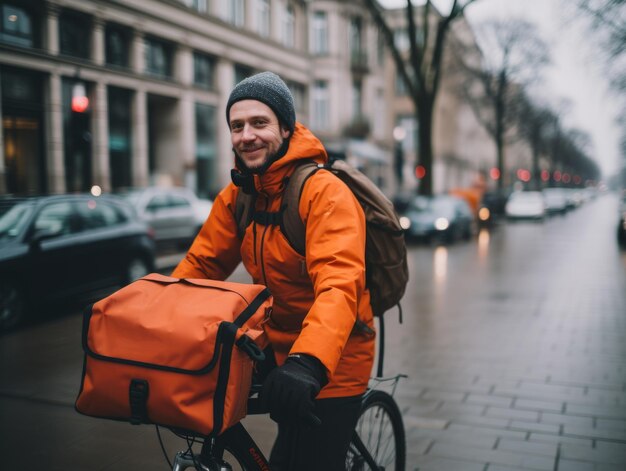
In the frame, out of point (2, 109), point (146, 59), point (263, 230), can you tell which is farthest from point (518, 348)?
point (146, 59)

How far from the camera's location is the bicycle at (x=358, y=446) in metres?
2.14

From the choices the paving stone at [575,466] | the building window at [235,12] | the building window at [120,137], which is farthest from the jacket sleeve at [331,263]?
the building window at [235,12]

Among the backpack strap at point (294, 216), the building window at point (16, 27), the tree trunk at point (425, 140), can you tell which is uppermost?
the building window at point (16, 27)

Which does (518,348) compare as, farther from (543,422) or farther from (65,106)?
(65,106)

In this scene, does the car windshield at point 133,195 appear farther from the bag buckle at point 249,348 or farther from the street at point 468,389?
the bag buckle at point 249,348

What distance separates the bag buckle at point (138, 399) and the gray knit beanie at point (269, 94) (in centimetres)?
102

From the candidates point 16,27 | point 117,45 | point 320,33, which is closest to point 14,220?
point 16,27

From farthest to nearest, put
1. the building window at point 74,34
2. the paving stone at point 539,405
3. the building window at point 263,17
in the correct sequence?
the building window at point 263,17, the building window at point 74,34, the paving stone at point 539,405

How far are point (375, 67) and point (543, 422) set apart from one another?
40.2m

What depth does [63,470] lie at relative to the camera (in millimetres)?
3742

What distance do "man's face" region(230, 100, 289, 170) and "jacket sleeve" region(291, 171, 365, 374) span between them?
0.65 ft

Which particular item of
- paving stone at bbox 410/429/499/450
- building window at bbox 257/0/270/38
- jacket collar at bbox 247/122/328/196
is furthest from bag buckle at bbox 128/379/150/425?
building window at bbox 257/0/270/38

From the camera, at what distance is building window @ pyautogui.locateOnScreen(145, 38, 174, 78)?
2348 cm

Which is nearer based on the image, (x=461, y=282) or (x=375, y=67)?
(x=461, y=282)
